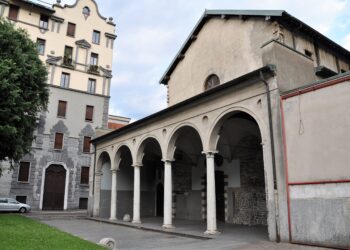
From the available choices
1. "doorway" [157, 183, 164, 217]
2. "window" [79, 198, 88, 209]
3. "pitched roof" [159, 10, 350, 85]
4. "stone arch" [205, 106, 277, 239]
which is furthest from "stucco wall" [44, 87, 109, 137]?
"stone arch" [205, 106, 277, 239]

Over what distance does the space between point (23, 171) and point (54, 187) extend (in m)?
2.88

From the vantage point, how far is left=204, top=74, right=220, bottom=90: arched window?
17391 mm

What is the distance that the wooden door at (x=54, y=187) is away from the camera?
90.0ft

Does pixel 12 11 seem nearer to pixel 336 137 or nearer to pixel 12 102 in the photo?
pixel 12 102

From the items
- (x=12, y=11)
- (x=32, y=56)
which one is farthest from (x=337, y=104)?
(x=12, y=11)

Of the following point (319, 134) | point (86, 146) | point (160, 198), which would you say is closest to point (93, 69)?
point (86, 146)

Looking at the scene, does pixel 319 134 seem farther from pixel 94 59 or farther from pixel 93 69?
pixel 94 59

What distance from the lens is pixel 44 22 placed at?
29.9 m

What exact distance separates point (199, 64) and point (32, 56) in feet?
28.8

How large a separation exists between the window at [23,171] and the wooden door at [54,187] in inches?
62.5

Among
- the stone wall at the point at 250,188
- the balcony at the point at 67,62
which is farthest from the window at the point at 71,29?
the stone wall at the point at 250,188

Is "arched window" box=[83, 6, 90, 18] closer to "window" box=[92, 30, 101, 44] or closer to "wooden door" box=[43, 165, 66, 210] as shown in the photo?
"window" box=[92, 30, 101, 44]

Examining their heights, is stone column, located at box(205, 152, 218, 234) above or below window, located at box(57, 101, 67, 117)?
below

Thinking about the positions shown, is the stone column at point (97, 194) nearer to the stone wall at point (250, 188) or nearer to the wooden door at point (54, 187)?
the wooden door at point (54, 187)
